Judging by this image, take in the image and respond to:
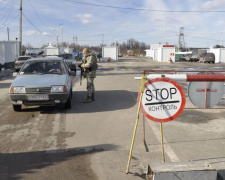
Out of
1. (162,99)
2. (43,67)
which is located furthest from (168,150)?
(43,67)

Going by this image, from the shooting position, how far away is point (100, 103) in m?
9.20

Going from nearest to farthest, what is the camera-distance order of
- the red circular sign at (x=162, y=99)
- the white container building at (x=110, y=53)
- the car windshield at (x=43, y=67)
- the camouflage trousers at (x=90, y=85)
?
1. the red circular sign at (x=162, y=99)
2. the car windshield at (x=43, y=67)
3. the camouflage trousers at (x=90, y=85)
4. the white container building at (x=110, y=53)

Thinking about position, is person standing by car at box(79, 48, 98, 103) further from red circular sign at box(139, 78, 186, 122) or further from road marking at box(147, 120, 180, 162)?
red circular sign at box(139, 78, 186, 122)

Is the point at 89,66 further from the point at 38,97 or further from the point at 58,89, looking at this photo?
the point at 38,97

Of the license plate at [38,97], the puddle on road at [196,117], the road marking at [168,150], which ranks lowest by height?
the road marking at [168,150]

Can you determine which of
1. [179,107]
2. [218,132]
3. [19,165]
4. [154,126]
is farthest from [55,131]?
[218,132]

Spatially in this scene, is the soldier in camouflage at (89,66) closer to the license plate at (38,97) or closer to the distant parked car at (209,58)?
the license plate at (38,97)

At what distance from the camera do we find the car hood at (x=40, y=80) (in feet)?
24.7

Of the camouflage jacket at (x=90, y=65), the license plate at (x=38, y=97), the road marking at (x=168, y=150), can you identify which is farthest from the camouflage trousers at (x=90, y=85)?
the road marking at (x=168, y=150)

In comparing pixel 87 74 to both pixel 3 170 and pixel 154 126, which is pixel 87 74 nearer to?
pixel 154 126

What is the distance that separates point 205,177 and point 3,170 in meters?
2.91

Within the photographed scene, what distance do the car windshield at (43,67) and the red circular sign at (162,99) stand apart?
519 cm

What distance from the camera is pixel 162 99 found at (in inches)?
158

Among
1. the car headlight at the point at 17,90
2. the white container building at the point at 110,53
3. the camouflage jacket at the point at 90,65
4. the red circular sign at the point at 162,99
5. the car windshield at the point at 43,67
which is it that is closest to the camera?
the red circular sign at the point at 162,99
